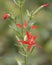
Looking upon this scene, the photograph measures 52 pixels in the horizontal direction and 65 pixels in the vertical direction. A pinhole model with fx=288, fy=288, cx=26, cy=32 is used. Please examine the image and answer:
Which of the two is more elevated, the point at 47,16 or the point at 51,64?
the point at 47,16

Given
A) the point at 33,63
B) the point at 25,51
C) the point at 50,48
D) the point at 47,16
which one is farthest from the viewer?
the point at 47,16

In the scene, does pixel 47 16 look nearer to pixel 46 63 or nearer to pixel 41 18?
pixel 41 18

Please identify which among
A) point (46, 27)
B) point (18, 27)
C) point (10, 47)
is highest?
point (18, 27)

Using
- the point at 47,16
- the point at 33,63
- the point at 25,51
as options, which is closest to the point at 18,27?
the point at 25,51

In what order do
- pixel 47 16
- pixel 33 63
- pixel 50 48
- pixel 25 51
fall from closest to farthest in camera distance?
pixel 25 51
pixel 33 63
pixel 50 48
pixel 47 16

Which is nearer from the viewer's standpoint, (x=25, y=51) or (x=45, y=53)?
(x=25, y=51)

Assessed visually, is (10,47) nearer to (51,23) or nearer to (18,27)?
(51,23)

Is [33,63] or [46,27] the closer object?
[33,63]

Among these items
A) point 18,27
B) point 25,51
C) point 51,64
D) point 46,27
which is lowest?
point 51,64

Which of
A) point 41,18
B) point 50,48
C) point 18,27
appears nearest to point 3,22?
point 41,18
